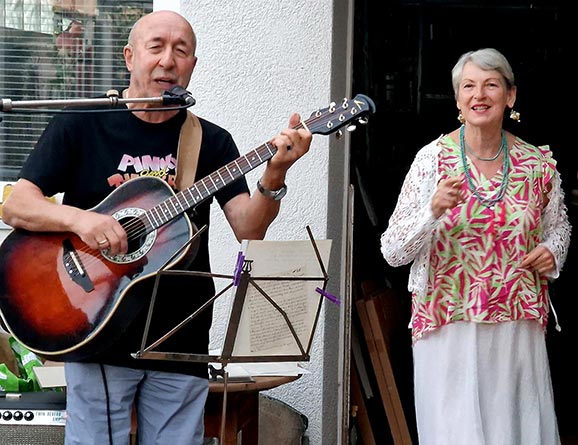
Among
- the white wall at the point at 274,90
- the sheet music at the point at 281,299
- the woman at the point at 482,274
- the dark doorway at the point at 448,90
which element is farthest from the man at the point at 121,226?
the dark doorway at the point at 448,90

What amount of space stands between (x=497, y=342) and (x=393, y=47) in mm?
2952

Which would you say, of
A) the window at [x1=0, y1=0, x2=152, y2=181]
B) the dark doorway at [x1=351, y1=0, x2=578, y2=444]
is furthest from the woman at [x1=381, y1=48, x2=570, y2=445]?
the dark doorway at [x1=351, y1=0, x2=578, y2=444]

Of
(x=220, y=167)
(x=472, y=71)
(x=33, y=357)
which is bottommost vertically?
(x=33, y=357)

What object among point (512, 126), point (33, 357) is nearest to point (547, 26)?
point (512, 126)

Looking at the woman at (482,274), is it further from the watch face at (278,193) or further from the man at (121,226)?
the man at (121,226)

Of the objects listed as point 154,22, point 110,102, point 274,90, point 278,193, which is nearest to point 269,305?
point 278,193

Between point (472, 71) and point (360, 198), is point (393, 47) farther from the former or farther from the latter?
point (472, 71)

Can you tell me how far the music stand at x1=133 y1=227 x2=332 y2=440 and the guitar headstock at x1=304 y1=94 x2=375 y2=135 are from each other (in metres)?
0.32

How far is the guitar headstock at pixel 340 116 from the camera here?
3.50 metres

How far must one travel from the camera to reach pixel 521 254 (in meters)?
4.14

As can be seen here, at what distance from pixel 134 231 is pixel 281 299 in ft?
1.55

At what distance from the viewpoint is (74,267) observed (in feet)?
11.7

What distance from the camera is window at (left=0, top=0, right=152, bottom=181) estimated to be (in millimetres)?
5387

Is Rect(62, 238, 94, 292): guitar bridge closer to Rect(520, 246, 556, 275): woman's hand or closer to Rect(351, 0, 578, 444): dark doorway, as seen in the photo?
Rect(520, 246, 556, 275): woman's hand
